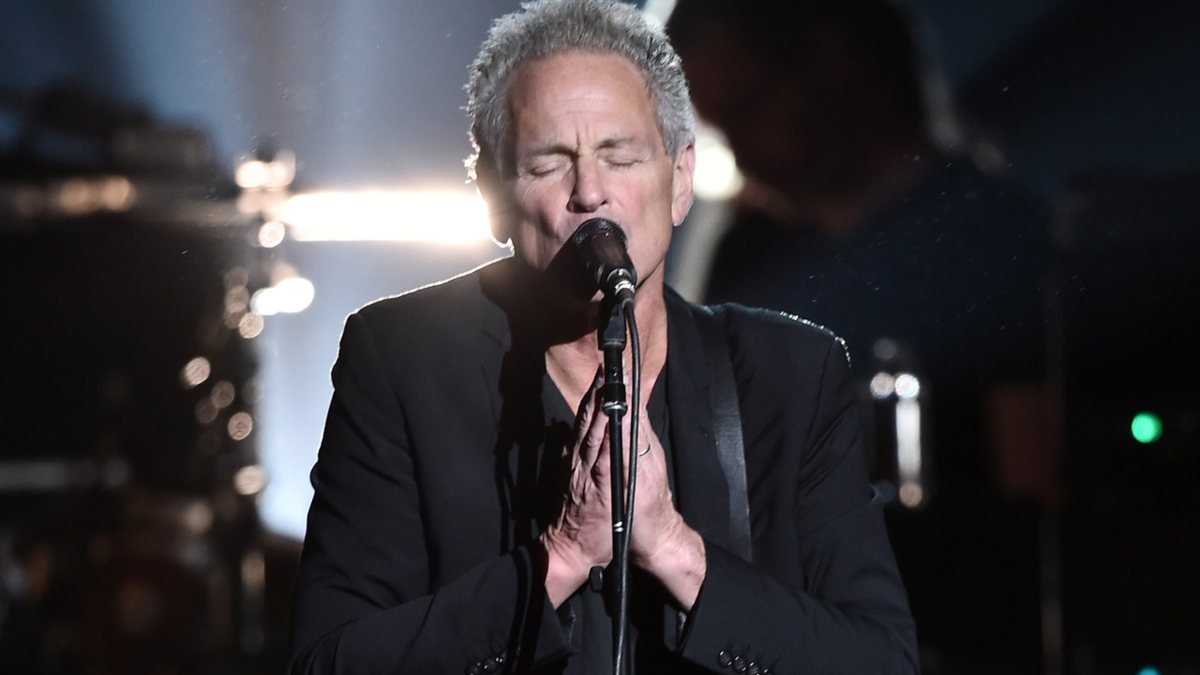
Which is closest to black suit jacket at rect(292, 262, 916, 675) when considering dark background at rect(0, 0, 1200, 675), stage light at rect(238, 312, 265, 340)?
dark background at rect(0, 0, 1200, 675)

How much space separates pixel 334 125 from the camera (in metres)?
3.38

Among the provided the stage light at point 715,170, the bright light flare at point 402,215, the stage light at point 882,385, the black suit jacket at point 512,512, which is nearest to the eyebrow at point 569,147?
the black suit jacket at point 512,512

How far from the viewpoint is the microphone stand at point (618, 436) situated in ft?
4.80

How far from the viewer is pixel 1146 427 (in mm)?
3822

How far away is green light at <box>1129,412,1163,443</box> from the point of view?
3816 mm

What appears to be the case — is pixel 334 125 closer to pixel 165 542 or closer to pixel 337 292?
pixel 337 292

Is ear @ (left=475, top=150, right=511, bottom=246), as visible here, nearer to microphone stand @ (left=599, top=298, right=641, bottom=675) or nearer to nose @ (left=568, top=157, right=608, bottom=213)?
nose @ (left=568, top=157, right=608, bottom=213)

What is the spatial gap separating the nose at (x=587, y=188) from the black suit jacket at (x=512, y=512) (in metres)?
0.29

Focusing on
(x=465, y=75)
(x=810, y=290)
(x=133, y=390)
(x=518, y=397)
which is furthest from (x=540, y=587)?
(x=133, y=390)

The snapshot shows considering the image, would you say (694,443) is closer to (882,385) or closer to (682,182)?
(682,182)

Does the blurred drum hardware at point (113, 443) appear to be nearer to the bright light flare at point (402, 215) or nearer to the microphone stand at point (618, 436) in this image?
the bright light flare at point (402, 215)

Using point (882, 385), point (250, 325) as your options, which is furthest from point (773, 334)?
point (250, 325)

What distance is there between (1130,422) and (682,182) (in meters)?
2.34

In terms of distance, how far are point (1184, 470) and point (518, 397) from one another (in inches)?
102
